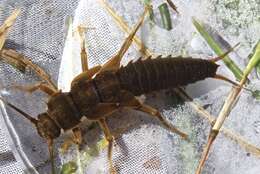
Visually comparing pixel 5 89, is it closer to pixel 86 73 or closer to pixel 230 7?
pixel 86 73

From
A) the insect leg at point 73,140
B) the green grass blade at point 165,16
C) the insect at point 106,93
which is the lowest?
the insect leg at point 73,140

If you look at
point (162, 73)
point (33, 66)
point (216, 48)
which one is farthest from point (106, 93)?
point (216, 48)

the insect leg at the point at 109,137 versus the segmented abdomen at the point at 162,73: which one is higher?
the segmented abdomen at the point at 162,73

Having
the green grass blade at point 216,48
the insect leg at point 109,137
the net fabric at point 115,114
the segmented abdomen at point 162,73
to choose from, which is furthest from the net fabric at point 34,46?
the green grass blade at point 216,48

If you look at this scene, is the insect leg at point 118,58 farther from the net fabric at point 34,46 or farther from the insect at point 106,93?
the net fabric at point 34,46

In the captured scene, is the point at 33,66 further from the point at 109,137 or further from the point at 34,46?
the point at 109,137

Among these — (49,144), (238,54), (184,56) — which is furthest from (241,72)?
(49,144)
